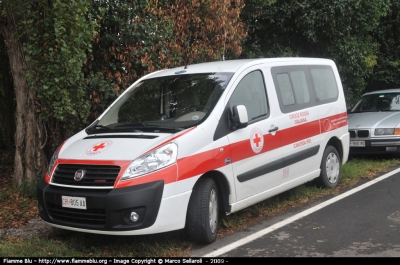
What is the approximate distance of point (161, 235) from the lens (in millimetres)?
5945

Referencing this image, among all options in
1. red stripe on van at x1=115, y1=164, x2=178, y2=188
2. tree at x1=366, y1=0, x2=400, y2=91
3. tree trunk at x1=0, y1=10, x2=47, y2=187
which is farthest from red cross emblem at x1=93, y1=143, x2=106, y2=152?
tree at x1=366, y1=0, x2=400, y2=91

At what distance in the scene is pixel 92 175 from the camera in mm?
5328

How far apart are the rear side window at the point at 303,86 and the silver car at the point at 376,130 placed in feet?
7.99

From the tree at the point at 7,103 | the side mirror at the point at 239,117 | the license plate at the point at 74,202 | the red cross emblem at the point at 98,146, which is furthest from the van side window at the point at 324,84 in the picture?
the tree at the point at 7,103

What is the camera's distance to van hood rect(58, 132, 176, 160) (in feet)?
17.5

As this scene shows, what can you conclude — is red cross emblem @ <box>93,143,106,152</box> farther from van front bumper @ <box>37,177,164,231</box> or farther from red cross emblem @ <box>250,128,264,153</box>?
red cross emblem @ <box>250,128,264,153</box>

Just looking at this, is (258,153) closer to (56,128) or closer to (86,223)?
(86,223)

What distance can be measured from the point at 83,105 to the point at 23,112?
1011 millimetres

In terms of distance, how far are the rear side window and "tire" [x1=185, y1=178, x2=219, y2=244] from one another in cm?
191

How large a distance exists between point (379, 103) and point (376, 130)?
5.17 feet

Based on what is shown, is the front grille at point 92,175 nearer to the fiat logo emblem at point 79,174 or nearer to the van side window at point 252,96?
the fiat logo emblem at point 79,174

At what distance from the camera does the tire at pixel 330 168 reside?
814cm

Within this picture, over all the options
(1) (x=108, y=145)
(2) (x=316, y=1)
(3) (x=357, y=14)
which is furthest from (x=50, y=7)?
(3) (x=357, y=14)

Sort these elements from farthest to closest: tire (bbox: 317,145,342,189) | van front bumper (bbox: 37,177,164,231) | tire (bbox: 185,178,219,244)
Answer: tire (bbox: 317,145,342,189)
tire (bbox: 185,178,219,244)
van front bumper (bbox: 37,177,164,231)
